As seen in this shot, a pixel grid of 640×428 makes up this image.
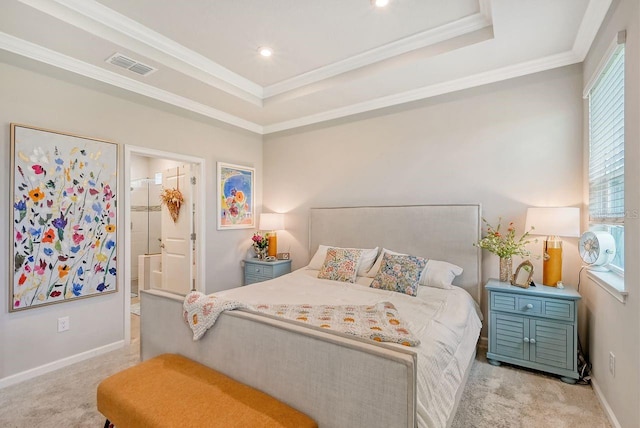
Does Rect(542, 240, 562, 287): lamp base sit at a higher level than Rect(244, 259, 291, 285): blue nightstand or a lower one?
higher

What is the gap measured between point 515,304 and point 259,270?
2989 mm

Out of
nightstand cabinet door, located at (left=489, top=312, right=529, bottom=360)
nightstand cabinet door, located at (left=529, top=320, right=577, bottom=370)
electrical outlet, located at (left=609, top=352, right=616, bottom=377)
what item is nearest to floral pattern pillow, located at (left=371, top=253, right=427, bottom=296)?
nightstand cabinet door, located at (left=489, top=312, right=529, bottom=360)

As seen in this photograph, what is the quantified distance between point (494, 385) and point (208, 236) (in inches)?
137

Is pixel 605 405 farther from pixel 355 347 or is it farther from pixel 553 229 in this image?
pixel 355 347

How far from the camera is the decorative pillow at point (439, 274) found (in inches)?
115

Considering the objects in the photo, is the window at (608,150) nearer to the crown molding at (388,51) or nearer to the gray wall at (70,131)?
the crown molding at (388,51)

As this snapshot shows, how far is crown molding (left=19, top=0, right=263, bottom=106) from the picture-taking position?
211 cm

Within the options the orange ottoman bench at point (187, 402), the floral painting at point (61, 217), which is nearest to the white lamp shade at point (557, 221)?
the orange ottoman bench at point (187, 402)

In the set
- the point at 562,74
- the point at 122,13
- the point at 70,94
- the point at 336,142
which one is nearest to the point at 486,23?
the point at 562,74

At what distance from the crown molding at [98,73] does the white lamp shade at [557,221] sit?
3.64 meters

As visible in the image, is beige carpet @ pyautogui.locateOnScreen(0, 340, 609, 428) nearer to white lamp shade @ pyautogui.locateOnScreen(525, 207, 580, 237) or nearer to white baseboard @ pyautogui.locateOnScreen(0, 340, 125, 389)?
white baseboard @ pyautogui.locateOnScreen(0, 340, 125, 389)

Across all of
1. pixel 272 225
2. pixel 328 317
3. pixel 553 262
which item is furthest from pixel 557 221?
pixel 272 225

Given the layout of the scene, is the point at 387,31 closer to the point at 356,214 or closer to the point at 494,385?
the point at 356,214

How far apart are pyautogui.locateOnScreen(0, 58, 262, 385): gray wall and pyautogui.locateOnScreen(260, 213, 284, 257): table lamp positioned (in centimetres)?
96
